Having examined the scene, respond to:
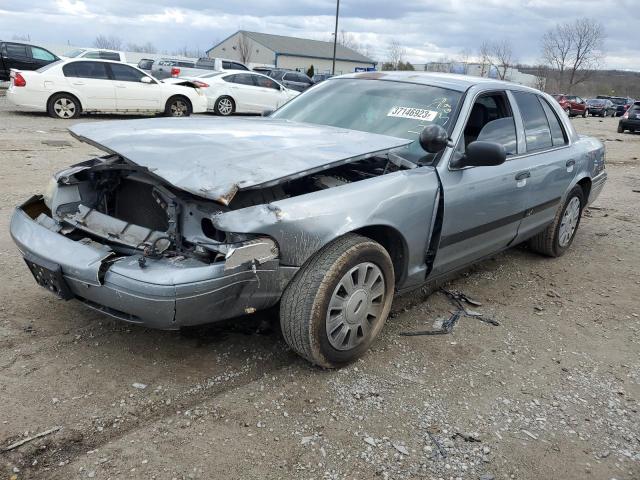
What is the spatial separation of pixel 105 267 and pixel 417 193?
174 cm

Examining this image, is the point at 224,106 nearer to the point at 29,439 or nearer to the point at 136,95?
the point at 136,95

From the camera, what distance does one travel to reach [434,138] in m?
3.22

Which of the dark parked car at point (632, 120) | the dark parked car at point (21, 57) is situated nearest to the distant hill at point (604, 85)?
the dark parked car at point (632, 120)

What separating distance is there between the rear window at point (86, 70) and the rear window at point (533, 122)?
11071 millimetres

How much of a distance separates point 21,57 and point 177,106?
23.0ft

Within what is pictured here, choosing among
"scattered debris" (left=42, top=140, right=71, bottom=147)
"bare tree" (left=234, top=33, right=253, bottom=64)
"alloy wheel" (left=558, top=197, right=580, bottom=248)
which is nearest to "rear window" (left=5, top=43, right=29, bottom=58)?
"scattered debris" (left=42, top=140, right=71, bottom=147)

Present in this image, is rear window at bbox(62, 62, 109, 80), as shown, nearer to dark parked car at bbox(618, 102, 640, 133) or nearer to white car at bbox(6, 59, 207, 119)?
white car at bbox(6, 59, 207, 119)

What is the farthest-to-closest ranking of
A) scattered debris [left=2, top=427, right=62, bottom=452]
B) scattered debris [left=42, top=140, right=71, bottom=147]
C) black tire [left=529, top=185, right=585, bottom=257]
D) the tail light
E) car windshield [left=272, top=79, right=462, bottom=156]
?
the tail light → scattered debris [left=42, top=140, right=71, bottom=147] → black tire [left=529, top=185, right=585, bottom=257] → car windshield [left=272, top=79, right=462, bottom=156] → scattered debris [left=2, top=427, right=62, bottom=452]

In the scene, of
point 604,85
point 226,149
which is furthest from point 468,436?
point 604,85

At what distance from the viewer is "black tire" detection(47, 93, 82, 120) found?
489 inches

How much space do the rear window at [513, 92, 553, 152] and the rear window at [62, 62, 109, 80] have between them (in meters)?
11.1

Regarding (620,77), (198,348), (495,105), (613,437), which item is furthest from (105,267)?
(620,77)

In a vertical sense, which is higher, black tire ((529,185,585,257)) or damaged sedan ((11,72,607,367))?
damaged sedan ((11,72,607,367))

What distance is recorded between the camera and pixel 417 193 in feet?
10.4
